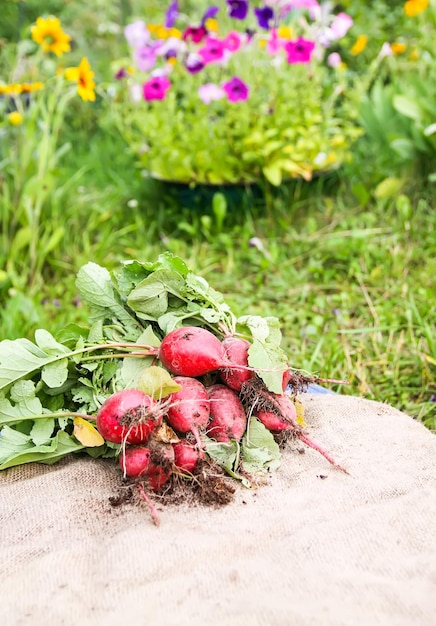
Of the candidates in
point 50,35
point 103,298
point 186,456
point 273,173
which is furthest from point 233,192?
point 186,456

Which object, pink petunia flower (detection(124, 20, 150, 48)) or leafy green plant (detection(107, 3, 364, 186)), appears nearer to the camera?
leafy green plant (detection(107, 3, 364, 186))

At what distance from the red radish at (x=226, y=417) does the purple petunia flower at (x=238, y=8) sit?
222 centimetres

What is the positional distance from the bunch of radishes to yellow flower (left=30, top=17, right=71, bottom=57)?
1.96 meters

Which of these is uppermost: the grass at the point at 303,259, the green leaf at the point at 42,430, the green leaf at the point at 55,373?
the green leaf at the point at 55,373

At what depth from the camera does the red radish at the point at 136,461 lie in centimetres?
139

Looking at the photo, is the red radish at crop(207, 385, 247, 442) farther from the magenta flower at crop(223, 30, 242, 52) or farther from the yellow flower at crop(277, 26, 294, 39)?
the yellow flower at crop(277, 26, 294, 39)

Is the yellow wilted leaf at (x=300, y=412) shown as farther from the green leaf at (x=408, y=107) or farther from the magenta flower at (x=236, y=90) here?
the green leaf at (x=408, y=107)

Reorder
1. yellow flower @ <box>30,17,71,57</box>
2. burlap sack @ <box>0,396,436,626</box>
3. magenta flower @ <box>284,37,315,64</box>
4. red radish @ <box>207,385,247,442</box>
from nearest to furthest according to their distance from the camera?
burlap sack @ <box>0,396,436,626</box>, red radish @ <box>207,385,247,442</box>, yellow flower @ <box>30,17,71,57</box>, magenta flower @ <box>284,37,315,64</box>

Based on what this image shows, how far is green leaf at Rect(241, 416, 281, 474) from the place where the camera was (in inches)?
58.7

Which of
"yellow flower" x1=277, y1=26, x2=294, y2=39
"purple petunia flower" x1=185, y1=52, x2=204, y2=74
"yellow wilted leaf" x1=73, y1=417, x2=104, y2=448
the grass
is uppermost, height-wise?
"yellow flower" x1=277, y1=26, x2=294, y2=39

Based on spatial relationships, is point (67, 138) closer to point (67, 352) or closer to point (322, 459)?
point (67, 352)

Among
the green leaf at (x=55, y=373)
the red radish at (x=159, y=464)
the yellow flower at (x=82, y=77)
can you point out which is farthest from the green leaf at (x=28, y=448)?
the yellow flower at (x=82, y=77)

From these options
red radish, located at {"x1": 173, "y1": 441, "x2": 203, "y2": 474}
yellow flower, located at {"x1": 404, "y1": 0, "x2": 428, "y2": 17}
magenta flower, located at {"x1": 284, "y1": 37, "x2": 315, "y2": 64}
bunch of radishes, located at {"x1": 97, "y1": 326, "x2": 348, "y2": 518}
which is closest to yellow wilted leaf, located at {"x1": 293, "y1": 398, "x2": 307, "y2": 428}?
bunch of radishes, located at {"x1": 97, "y1": 326, "x2": 348, "y2": 518}

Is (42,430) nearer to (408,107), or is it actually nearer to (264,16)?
(264,16)
